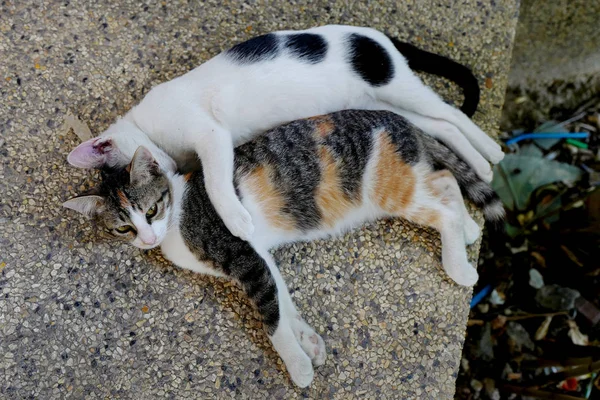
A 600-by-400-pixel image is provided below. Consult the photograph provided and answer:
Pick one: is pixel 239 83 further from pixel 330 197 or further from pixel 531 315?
pixel 531 315

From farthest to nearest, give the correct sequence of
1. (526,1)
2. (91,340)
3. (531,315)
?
(526,1) → (531,315) → (91,340)

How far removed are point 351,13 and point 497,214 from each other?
1194 millimetres

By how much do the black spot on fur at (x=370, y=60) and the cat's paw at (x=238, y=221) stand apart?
0.76 metres

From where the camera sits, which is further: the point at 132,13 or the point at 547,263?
the point at 547,263

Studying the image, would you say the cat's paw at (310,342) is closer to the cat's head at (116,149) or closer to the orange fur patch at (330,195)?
the orange fur patch at (330,195)

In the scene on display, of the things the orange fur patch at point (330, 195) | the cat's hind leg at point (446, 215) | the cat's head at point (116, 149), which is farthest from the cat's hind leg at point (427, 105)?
the cat's head at point (116, 149)

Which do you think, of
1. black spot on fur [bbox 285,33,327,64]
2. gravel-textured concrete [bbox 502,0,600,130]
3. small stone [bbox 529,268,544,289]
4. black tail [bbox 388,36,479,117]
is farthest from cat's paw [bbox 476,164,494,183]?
gravel-textured concrete [bbox 502,0,600,130]

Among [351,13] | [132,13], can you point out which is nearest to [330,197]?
[351,13]

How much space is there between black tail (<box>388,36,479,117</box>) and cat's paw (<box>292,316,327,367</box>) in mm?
1199

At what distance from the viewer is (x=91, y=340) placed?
1.88 metres

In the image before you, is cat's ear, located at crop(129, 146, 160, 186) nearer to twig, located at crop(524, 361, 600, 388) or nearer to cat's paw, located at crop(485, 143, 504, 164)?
cat's paw, located at crop(485, 143, 504, 164)

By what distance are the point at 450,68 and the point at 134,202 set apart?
147 cm

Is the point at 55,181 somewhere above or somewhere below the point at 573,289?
above

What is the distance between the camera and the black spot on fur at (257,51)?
1.94m
